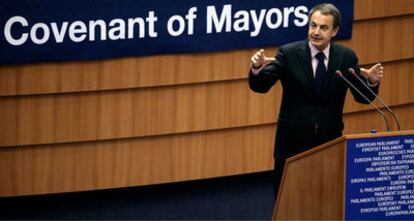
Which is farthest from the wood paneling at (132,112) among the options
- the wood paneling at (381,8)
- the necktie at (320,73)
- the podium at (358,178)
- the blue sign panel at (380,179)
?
the blue sign panel at (380,179)

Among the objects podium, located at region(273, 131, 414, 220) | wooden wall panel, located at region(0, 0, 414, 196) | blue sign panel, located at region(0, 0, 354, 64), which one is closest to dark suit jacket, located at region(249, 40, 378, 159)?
podium, located at region(273, 131, 414, 220)

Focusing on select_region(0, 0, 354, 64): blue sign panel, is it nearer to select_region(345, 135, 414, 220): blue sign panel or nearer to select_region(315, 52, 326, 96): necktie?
select_region(315, 52, 326, 96): necktie

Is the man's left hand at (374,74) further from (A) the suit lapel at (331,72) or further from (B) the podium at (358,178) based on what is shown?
(B) the podium at (358,178)

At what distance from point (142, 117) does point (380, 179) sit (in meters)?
2.14

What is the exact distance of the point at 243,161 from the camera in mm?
7289

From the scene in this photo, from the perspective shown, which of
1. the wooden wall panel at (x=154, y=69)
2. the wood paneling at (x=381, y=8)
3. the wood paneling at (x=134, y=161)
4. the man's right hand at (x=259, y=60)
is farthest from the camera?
the wood paneling at (x=381, y=8)

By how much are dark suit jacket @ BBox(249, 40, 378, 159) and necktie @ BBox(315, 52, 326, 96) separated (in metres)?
0.02

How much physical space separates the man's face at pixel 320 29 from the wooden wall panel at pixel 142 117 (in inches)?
53.5

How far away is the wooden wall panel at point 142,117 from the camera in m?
6.60

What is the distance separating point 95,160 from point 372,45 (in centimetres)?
198

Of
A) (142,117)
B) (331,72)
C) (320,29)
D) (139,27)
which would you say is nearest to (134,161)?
(142,117)

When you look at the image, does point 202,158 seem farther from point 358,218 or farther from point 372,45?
point 358,218

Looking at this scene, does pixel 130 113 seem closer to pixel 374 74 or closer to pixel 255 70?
pixel 255 70

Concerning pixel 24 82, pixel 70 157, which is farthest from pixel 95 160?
pixel 24 82
